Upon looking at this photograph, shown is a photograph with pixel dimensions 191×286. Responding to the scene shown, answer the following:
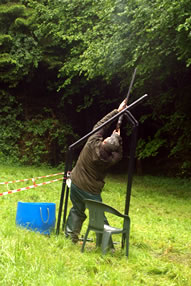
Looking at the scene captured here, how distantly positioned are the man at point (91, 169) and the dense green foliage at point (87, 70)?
5.46 metres

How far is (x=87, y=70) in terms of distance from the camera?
540 inches

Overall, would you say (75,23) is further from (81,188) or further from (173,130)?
(81,188)

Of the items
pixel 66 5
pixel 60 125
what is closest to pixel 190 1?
pixel 66 5

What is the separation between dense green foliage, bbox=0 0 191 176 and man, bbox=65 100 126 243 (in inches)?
215

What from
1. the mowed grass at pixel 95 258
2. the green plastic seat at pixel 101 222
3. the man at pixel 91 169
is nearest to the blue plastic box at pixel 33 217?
the mowed grass at pixel 95 258

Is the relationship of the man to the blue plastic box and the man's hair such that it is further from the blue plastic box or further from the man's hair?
the blue plastic box

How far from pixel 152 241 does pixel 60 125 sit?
11947 millimetres

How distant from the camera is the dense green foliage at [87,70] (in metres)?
11.0

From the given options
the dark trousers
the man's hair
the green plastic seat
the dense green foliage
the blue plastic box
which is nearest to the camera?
the green plastic seat

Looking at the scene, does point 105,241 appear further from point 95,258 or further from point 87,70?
point 87,70

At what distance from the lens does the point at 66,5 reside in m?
14.9

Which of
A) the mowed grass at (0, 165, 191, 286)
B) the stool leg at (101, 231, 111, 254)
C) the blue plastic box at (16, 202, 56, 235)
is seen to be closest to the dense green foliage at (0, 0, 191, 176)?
the mowed grass at (0, 165, 191, 286)

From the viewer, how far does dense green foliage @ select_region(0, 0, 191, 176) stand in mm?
11047

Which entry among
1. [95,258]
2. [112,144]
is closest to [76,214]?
[95,258]
